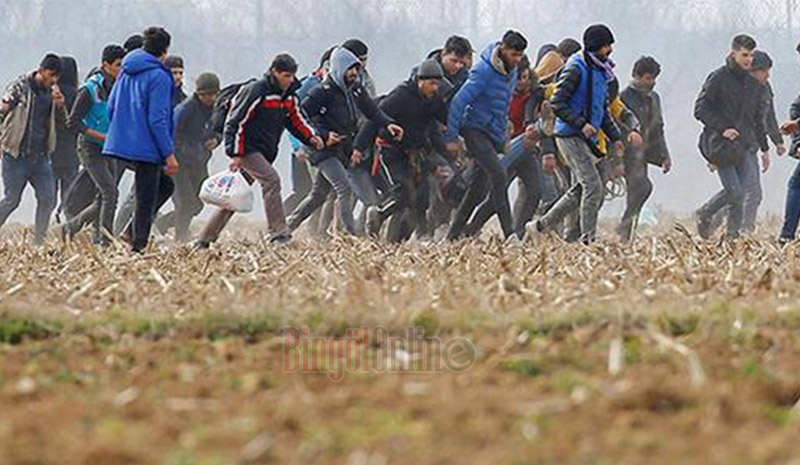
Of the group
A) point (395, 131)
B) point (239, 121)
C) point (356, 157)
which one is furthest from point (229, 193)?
point (356, 157)

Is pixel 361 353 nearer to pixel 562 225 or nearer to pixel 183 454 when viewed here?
pixel 183 454

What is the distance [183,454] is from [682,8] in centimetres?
3772

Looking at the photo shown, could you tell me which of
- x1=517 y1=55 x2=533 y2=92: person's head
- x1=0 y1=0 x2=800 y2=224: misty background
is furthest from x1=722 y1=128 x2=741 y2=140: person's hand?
x1=0 y1=0 x2=800 y2=224: misty background

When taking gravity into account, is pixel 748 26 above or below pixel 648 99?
above

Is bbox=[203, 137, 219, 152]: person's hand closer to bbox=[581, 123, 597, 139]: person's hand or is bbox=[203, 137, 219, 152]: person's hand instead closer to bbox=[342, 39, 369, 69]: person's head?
bbox=[342, 39, 369, 69]: person's head

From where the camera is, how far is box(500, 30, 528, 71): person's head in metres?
13.6

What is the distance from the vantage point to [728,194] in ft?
53.7

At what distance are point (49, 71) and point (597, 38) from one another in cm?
478

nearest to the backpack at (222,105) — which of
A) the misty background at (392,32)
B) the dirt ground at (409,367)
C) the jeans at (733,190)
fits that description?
the jeans at (733,190)

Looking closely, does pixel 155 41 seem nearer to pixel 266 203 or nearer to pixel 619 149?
pixel 266 203

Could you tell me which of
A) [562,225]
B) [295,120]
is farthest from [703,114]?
[295,120]

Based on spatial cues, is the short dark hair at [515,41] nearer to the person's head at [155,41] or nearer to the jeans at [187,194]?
the person's head at [155,41]

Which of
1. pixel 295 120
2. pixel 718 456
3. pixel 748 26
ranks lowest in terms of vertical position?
pixel 718 456

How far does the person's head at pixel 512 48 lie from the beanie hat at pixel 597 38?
1115 mm
